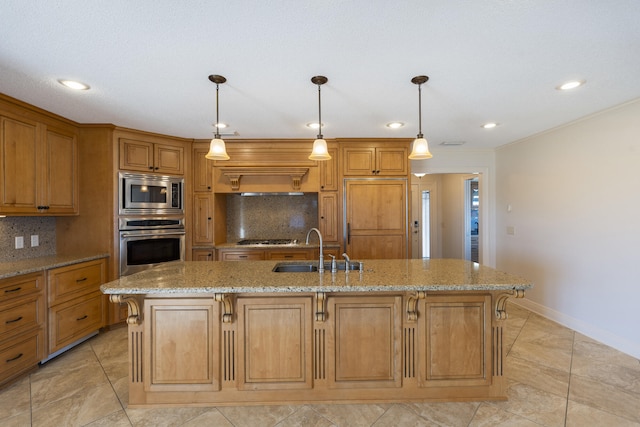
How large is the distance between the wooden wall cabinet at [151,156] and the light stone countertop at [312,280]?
172 cm

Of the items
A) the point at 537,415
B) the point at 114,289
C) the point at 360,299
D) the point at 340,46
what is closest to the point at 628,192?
the point at 537,415

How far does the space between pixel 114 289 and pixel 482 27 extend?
8.59 feet

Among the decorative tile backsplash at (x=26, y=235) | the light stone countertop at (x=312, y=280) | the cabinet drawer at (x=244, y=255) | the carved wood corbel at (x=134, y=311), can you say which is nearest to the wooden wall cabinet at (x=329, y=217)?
the cabinet drawer at (x=244, y=255)

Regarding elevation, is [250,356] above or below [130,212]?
below

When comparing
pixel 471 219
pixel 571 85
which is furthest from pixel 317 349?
pixel 471 219

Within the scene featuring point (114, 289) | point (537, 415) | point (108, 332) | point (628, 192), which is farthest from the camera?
point (108, 332)

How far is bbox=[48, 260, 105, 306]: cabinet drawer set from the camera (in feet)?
8.24

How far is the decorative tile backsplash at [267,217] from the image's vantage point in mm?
4348

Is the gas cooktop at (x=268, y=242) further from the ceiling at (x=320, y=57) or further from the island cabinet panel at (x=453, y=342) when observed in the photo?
the island cabinet panel at (x=453, y=342)

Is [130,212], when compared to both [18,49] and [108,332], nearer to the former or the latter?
[108,332]

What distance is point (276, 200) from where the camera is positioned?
436 cm

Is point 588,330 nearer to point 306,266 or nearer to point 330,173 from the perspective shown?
point 306,266

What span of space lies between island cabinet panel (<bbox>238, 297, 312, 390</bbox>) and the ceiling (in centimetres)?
164

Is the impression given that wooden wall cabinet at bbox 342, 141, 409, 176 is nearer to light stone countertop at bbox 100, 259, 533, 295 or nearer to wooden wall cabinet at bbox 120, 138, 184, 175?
light stone countertop at bbox 100, 259, 533, 295
